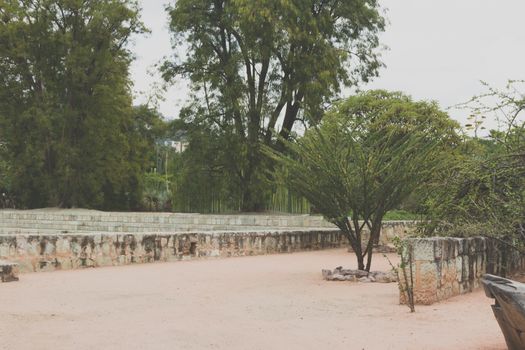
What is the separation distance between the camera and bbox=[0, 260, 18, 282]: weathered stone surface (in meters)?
9.28

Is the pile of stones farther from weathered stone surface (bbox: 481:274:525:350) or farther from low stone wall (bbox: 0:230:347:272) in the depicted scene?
weathered stone surface (bbox: 481:274:525:350)

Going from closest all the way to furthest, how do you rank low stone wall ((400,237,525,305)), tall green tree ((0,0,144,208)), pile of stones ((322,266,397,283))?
low stone wall ((400,237,525,305)) → pile of stones ((322,266,397,283)) → tall green tree ((0,0,144,208))

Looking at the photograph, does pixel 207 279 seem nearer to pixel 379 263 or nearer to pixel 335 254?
pixel 379 263

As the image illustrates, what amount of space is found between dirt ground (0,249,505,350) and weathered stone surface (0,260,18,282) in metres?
0.17

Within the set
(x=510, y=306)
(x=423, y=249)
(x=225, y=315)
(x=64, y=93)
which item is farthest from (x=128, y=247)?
(x=64, y=93)

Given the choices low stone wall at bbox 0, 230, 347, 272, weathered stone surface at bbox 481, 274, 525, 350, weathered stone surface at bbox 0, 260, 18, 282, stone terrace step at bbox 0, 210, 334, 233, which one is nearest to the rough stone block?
weathered stone surface at bbox 481, 274, 525, 350

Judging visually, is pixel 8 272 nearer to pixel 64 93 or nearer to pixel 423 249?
pixel 423 249

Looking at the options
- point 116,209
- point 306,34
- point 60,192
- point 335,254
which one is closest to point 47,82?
point 60,192

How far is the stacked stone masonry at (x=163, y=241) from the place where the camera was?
36.5 ft

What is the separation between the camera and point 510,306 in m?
4.08

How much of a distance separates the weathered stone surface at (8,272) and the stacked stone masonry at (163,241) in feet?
4.44

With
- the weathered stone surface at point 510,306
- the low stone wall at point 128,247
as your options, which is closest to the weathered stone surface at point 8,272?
the low stone wall at point 128,247

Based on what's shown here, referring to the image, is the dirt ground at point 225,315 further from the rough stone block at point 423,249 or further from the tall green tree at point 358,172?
the tall green tree at point 358,172

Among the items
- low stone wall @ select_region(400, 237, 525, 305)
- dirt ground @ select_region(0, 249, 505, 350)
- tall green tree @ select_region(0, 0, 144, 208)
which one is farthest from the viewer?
tall green tree @ select_region(0, 0, 144, 208)
